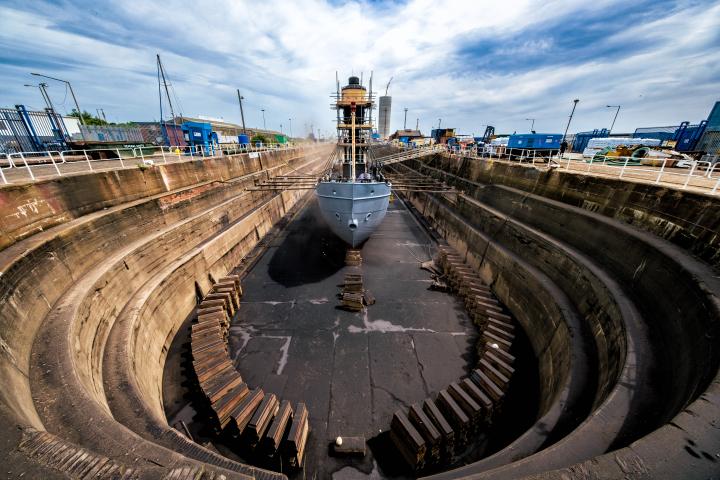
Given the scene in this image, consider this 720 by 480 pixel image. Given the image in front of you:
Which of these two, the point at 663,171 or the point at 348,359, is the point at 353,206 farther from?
the point at 663,171

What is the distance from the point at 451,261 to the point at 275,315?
9.44 metres

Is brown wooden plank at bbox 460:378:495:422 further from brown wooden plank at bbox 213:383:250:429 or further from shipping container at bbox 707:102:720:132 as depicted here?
shipping container at bbox 707:102:720:132

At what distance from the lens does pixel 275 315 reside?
11117 mm

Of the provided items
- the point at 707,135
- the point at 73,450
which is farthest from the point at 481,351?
the point at 707,135

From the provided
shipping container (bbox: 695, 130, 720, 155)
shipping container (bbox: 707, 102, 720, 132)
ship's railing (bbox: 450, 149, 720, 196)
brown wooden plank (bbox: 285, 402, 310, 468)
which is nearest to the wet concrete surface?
brown wooden plank (bbox: 285, 402, 310, 468)

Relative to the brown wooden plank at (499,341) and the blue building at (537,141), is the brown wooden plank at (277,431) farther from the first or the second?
the blue building at (537,141)

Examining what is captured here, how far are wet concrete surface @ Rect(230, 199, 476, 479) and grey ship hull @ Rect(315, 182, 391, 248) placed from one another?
2.22m

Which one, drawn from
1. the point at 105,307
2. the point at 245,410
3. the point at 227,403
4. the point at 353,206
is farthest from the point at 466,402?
the point at 105,307

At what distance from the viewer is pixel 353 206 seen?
13.8 meters

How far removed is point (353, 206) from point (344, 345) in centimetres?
727

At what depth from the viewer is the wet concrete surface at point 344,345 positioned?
7117 mm

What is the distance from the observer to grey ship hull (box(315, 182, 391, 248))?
1379 cm

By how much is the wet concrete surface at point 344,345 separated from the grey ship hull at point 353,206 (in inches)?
87.3

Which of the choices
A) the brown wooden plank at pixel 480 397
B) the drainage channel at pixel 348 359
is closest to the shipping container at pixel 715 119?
the drainage channel at pixel 348 359
